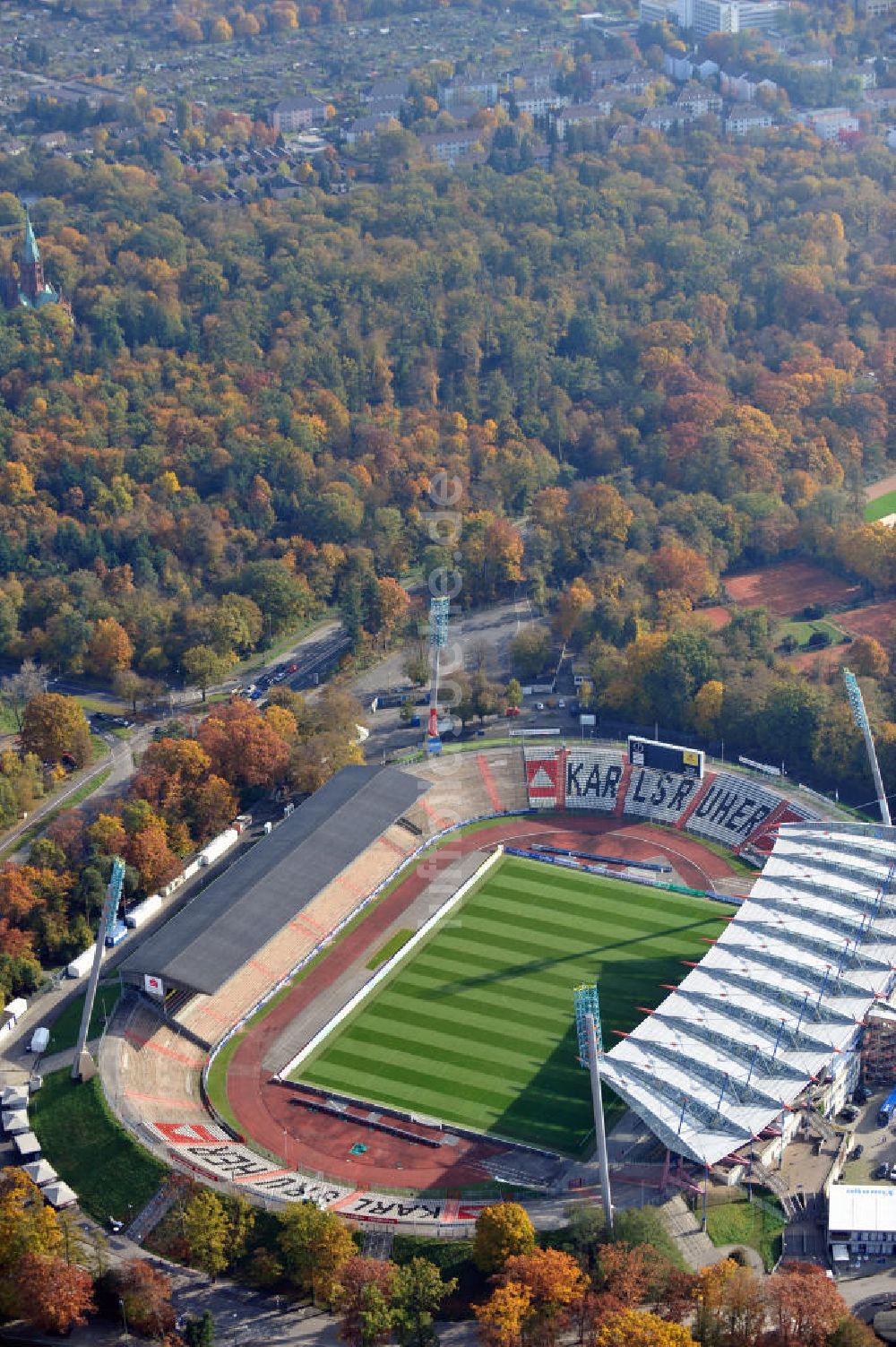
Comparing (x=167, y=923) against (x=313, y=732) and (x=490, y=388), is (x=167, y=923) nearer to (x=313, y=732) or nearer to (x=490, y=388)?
(x=313, y=732)

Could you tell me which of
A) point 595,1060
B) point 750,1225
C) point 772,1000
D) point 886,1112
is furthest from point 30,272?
point 750,1225

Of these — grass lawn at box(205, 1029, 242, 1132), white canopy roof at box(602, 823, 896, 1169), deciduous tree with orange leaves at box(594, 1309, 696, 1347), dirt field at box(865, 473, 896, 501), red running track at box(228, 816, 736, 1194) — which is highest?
white canopy roof at box(602, 823, 896, 1169)

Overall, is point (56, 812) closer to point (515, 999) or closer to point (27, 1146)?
point (27, 1146)

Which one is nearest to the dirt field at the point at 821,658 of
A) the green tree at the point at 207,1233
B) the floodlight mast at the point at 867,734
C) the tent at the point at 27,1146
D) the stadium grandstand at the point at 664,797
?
the stadium grandstand at the point at 664,797

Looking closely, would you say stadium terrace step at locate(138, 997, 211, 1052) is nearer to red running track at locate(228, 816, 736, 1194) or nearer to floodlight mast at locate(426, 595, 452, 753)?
red running track at locate(228, 816, 736, 1194)

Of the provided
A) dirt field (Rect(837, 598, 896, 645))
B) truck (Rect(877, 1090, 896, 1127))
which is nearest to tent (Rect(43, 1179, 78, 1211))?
truck (Rect(877, 1090, 896, 1127))

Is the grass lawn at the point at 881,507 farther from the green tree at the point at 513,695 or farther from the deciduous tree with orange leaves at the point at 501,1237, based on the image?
the deciduous tree with orange leaves at the point at 501,1237

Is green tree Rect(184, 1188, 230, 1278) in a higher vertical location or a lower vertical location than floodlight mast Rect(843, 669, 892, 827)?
lower
